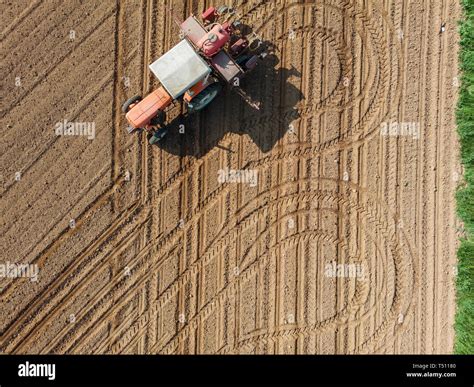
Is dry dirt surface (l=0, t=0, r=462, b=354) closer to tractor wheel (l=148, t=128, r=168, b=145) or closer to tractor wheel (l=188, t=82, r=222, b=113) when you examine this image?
tractor wheel (l=148, t=128, r=168, b=145)

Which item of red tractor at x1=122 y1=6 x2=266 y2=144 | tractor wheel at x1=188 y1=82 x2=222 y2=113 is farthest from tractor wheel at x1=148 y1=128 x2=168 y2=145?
tractor wheel at x1=188 y1=82 x2=222 y2=113

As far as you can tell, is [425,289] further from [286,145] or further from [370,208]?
[286,145]

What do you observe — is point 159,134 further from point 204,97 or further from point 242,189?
point 242,189

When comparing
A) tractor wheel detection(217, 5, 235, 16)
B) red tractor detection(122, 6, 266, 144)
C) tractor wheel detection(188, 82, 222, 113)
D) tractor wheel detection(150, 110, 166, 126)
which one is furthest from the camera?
tractor wheel detection(150, 110, 166, 126)

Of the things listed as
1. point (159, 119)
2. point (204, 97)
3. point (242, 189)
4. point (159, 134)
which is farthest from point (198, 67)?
point (242, 189)

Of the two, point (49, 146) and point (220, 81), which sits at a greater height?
point (220, 81)

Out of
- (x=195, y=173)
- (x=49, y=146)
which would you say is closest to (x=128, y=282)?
(x=195, y=173)
